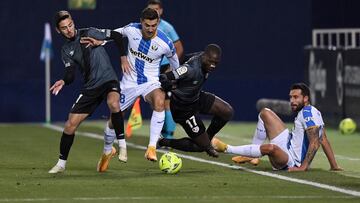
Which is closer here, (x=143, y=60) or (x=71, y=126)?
(x=71, y=126)

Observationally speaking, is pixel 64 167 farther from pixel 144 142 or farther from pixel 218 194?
pixel 144 142

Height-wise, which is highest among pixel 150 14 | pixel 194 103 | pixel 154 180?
pixel 150 14

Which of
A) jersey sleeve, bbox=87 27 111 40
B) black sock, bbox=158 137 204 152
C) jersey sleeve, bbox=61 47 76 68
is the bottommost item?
black sock, bbox=158 137 204 152

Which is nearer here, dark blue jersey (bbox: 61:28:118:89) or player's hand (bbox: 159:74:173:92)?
dark blue jersey (bbox: 61:28:118:89)

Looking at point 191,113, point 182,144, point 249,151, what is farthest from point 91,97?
point 249,151

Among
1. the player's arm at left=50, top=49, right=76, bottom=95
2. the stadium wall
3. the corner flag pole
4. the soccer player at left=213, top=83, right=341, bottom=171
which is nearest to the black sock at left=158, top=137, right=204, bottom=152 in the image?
the soccer player at left=213, top=83, right=341, bottom=171

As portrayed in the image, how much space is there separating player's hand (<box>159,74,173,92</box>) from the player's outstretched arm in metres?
1.79

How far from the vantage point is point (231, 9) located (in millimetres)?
25812

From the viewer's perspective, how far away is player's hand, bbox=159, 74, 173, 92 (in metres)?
14.0

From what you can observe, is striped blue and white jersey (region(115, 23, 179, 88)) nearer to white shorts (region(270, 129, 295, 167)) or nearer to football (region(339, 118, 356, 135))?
white shorts (region(270, 129, 295, 167))

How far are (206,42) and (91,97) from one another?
40.2 feet

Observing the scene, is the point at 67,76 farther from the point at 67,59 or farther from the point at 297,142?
the point at 297,142

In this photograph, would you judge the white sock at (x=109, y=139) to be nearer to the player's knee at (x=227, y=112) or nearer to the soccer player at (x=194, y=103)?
the soccer player at (x=194, y=103)

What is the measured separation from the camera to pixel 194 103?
14703 millimetres
